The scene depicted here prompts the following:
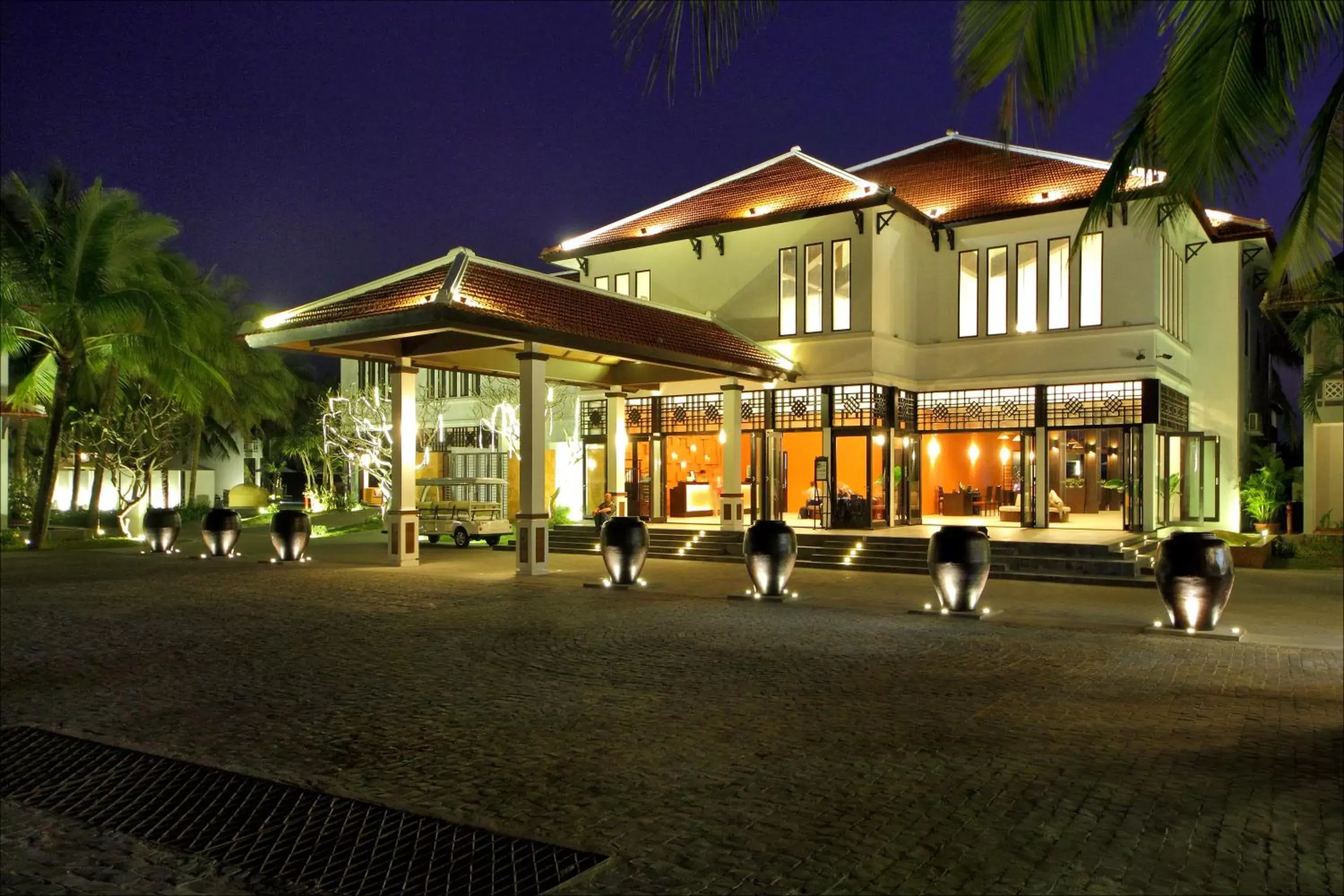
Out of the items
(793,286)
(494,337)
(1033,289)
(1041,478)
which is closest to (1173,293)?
(1033,289)

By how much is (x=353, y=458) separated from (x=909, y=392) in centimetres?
1686

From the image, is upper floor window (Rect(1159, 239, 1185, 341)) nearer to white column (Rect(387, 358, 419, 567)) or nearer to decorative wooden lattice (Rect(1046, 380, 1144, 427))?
decorative wooden lattice (Rect(1046, 380, 1144, 427))

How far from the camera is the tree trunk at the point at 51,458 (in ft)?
75.8

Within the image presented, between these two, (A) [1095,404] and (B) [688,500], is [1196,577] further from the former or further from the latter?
(B) [688,500]

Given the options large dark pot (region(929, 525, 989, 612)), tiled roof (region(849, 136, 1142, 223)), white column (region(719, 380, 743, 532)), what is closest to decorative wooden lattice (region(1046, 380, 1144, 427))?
tiled roof (region(849, 136, 1142, 223))

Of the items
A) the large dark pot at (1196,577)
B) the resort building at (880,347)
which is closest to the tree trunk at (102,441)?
the resort building at (880,347)

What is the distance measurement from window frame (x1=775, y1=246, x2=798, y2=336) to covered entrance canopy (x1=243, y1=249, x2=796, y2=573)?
2.43 meters

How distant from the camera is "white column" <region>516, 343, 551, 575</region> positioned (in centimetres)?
1722

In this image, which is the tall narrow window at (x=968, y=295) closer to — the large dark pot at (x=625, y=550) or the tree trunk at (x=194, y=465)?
the large dark pot at (x=625, y=550)

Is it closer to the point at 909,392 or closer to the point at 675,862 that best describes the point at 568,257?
the point at 909,392

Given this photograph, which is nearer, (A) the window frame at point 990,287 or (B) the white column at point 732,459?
(B) the white column at point 732,459

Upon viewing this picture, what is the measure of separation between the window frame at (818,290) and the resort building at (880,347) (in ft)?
0.15

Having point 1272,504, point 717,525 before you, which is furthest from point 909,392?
point 1272,504

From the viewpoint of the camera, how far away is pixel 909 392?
23797mm
